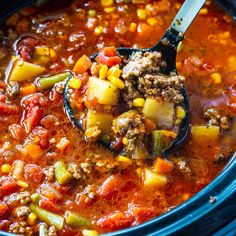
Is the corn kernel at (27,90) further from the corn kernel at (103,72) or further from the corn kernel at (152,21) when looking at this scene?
the corn kernel at (152,21)

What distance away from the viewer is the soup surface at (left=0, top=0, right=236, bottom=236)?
407 centimetres

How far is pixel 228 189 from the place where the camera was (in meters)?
3.83

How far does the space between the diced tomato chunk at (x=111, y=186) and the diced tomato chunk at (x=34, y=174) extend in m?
0.46

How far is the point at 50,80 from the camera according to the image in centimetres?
468

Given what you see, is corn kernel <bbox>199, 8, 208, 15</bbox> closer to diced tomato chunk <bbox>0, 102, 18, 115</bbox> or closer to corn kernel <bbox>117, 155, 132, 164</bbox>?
corn kernel <bbox>117, 155, 132, 164</bbox>

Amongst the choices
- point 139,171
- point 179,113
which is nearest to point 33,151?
point 139,171

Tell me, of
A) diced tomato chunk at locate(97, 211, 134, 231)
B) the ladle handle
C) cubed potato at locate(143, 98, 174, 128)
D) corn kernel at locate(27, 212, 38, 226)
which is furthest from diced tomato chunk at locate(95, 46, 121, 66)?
corn kernel at locate(27, 212, 38, 226)

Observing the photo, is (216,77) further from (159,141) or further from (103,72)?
(103,72)

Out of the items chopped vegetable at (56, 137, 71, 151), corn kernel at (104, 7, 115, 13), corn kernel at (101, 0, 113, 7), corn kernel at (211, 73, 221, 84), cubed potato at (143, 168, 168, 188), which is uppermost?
corn kernel at (211, 73, 221, 84)

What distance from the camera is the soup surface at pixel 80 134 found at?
A: 4066 millimetres

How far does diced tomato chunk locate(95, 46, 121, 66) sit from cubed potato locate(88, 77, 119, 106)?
238 millimetres

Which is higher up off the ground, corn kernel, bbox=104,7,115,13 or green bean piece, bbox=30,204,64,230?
corn kernel, bbox=104,7,115,13

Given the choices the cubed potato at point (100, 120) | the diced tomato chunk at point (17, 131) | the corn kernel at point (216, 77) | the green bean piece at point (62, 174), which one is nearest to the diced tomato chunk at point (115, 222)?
the green bean piece at point (62, 174)

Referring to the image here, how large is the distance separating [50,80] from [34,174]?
89cm
